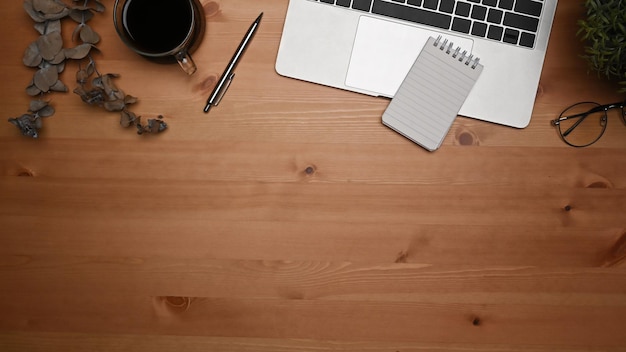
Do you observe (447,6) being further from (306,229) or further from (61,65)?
(61,65)

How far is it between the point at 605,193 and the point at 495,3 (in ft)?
1.03

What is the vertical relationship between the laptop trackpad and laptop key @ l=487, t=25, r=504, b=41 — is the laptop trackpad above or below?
below

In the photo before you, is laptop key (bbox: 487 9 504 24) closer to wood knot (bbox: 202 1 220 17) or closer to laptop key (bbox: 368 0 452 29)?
laptop key (bbox: 368 0 452 29)

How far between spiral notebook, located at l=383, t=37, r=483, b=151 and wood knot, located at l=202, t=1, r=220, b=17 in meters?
0.29

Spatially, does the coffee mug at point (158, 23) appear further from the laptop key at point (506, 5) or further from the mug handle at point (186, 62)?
the laptop key at point (506, 5)

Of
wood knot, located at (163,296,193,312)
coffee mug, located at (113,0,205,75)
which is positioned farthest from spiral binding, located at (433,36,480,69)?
wood knot, located at (163,296,193,312)

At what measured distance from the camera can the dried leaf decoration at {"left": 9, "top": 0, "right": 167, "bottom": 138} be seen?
723 millimetres

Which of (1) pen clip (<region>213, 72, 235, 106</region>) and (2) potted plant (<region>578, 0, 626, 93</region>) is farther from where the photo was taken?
(1) pen clip (<region>213, 72, 235, 106</region>)

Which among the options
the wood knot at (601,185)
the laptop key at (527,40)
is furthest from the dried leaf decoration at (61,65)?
the wood knot at (601,185)

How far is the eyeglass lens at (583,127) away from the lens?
739mm

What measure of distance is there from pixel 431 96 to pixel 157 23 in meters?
0.39

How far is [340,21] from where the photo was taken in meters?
0.73

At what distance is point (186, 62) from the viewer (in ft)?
2.33

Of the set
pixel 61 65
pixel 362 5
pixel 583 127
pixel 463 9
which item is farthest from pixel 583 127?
pixel 61 65
